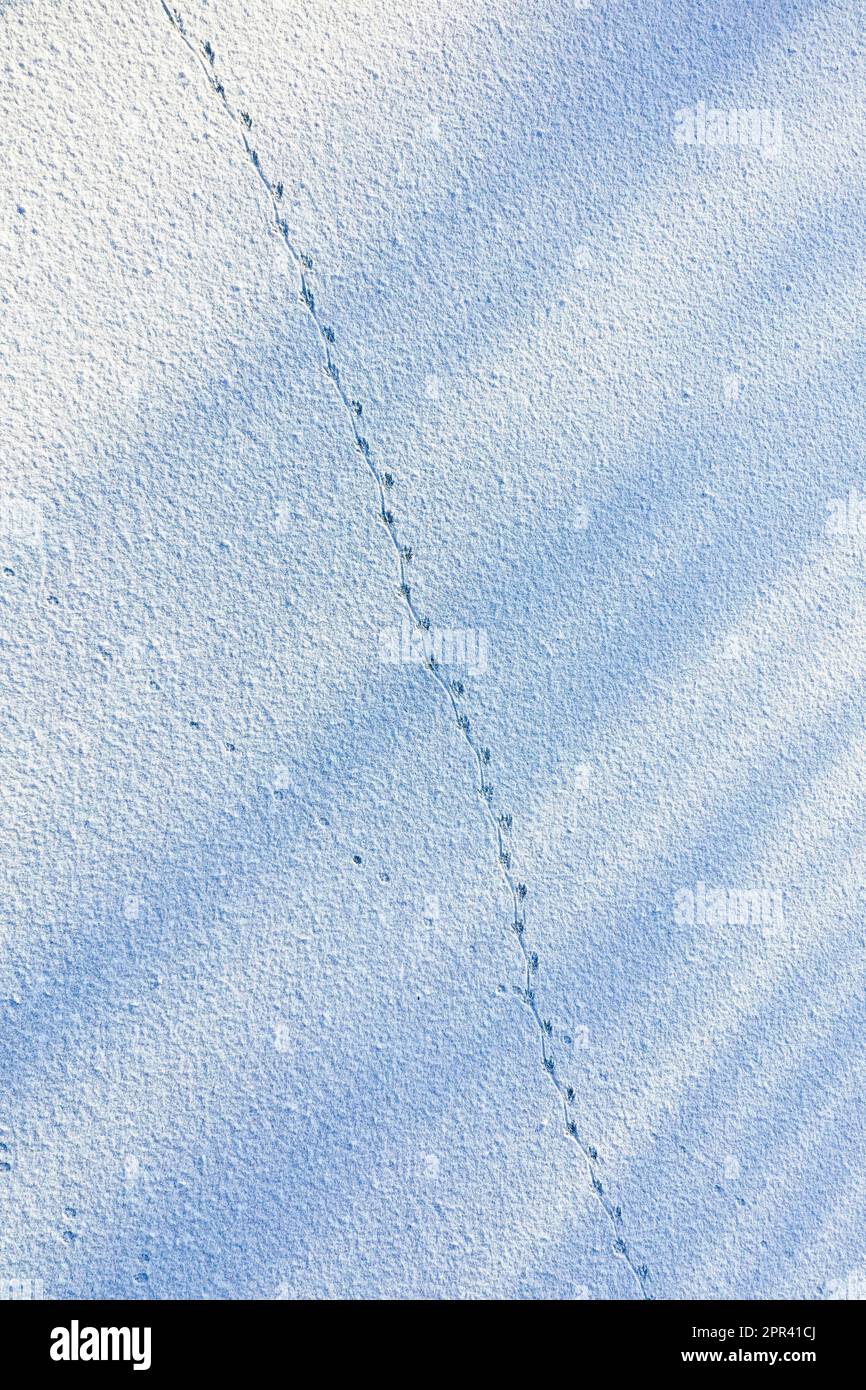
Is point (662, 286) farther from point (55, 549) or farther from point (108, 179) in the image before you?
point (55, 549)

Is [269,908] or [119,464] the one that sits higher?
[119,464]

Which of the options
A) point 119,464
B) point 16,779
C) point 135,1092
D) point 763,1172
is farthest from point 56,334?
point 763,1172

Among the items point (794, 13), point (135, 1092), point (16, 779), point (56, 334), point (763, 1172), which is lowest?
point (763, 1172)

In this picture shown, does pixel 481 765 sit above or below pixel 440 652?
below

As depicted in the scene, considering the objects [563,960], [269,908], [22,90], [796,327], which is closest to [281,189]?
[22,90]

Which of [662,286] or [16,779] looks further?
[662,286]

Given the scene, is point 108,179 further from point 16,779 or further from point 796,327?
point 796,327
